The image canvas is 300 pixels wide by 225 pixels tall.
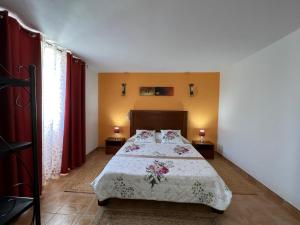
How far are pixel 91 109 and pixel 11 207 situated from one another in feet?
10.1

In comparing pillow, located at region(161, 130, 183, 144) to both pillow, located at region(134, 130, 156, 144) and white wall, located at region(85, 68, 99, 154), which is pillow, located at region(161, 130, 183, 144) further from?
white wall, located at region(85, 68, 99, 154)

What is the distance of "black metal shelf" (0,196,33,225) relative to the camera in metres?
1.10

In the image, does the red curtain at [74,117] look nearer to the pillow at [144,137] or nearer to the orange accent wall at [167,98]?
the orange accent wall at [167,98]

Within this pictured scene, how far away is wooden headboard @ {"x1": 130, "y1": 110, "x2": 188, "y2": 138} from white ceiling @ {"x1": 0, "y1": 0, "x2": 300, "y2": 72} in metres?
1.71

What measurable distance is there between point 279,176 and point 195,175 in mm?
1271

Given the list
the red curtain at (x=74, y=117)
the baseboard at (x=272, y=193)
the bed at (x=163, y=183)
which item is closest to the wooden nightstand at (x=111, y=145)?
the red curtain at (x=74, y=117)

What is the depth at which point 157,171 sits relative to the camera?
84.0 inches

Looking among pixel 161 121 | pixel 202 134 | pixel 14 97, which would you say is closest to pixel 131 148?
pixel 161 121

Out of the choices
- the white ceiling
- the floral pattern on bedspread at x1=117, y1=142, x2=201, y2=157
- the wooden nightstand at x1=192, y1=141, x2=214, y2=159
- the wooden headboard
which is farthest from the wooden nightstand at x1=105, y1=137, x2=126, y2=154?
the white ceiling

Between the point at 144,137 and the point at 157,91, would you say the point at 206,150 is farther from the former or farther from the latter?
the point at 157,91

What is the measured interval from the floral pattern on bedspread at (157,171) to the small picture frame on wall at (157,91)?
2.40m

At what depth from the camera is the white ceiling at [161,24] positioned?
1533mm

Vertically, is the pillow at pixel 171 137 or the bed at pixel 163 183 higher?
the pillow at pixel 171 137

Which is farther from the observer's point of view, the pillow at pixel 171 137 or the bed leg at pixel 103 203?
the pillow at pixel 171 137
